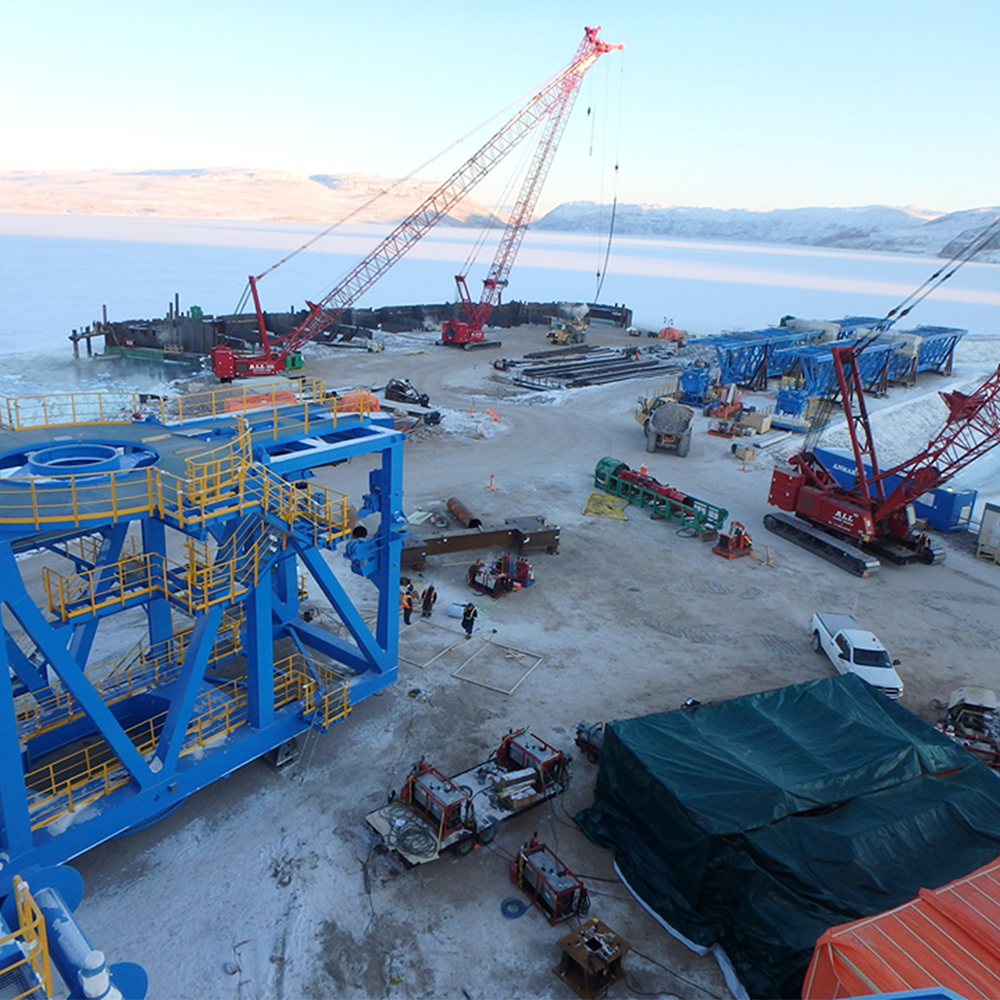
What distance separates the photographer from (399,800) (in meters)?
14.7

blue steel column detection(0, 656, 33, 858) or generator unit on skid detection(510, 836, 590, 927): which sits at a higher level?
blue steel column detection(0, 656, 33, 858)

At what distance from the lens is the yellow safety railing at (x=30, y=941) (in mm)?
6652

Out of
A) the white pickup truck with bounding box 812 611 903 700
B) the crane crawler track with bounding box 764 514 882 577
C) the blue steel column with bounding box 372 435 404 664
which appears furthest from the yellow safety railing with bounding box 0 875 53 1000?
the crane crawler track with bounding box 764 514 882 577

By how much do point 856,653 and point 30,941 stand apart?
18.7 m

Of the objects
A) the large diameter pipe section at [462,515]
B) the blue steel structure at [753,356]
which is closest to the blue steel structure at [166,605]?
the large diameter pipe section at [462,515]

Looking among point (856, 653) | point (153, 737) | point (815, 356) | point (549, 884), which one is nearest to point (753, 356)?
point (815, 356)

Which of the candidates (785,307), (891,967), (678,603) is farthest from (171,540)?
(785,307)

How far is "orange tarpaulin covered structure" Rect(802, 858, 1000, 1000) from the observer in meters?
8.72

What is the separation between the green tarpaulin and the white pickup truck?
12.3ft

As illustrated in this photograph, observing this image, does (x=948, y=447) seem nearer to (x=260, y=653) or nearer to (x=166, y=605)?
(x=260, y=653)

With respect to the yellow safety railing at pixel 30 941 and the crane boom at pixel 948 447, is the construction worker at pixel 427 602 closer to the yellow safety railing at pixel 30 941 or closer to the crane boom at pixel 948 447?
the yellow safety railing at pixel 30 941

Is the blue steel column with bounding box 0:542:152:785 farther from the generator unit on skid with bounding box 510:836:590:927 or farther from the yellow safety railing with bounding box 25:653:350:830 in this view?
the generator unit on skid with bounding box 510:836:590:927

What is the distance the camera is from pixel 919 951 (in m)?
9.13

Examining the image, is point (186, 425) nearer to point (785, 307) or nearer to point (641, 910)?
point (641, 910)
